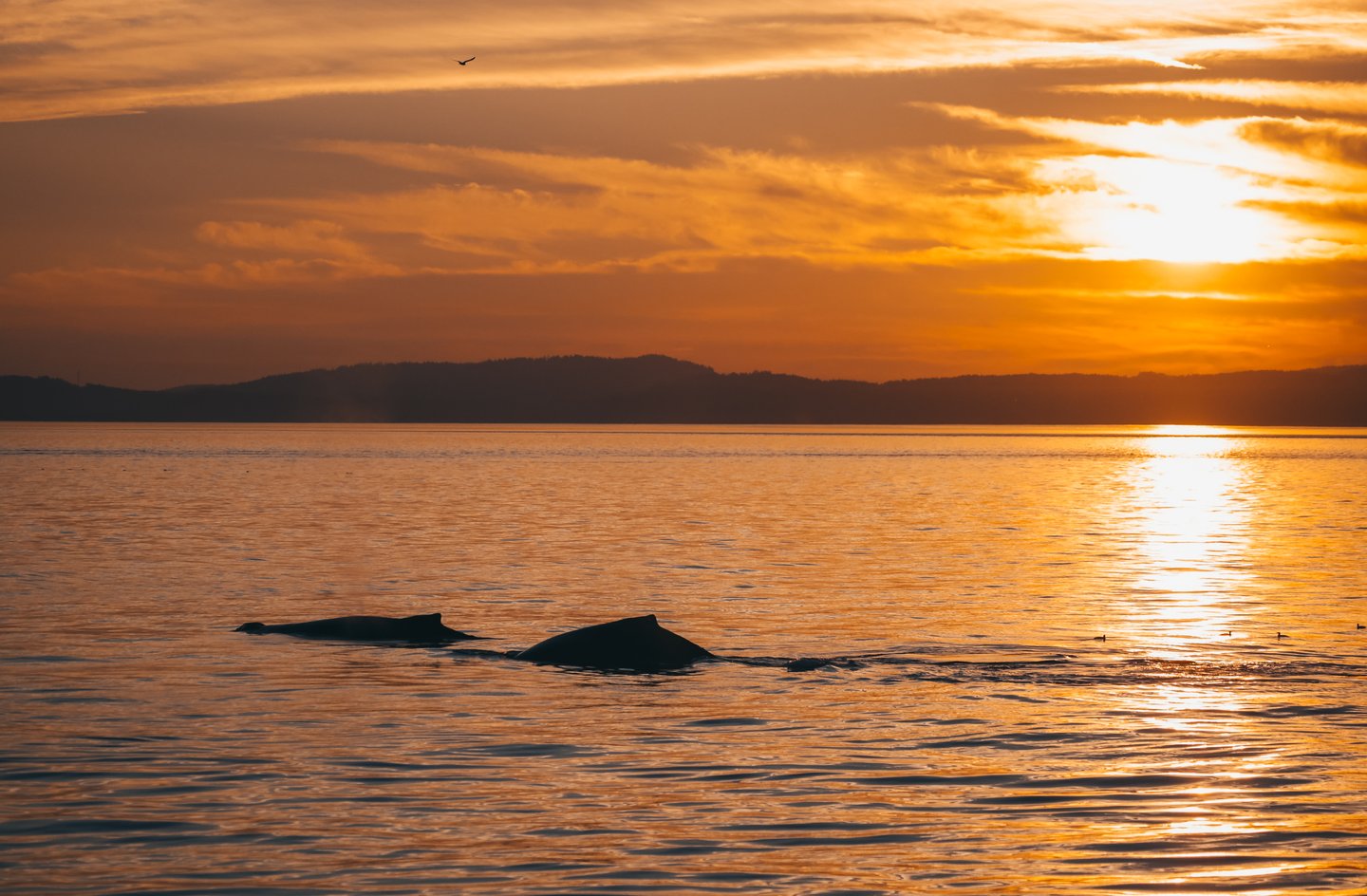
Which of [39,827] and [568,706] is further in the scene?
[568,706]

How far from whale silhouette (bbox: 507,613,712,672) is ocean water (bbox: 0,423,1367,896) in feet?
2.71

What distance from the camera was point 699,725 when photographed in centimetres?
2195

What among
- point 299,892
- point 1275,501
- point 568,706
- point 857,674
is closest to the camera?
point 299,892

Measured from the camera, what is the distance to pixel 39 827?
16094mm

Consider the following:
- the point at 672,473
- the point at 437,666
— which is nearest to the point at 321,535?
the point at 437,666

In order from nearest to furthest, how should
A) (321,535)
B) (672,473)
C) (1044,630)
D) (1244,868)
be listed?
(1244,868), (1044,630), (321,535), (672,473)

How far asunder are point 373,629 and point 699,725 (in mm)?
11268

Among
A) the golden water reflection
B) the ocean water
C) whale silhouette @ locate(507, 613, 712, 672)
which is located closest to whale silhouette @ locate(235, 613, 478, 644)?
the ocean water

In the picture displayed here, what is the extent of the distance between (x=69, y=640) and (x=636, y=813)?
17517 millimetres

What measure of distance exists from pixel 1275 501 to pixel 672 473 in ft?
182

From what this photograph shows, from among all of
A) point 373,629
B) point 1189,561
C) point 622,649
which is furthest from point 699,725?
point 1189,561

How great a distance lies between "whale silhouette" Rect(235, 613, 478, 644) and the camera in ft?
101

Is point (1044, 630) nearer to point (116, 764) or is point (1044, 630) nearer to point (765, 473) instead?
point (116, 764)

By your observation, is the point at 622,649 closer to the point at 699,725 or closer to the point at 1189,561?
the point at 699,725
